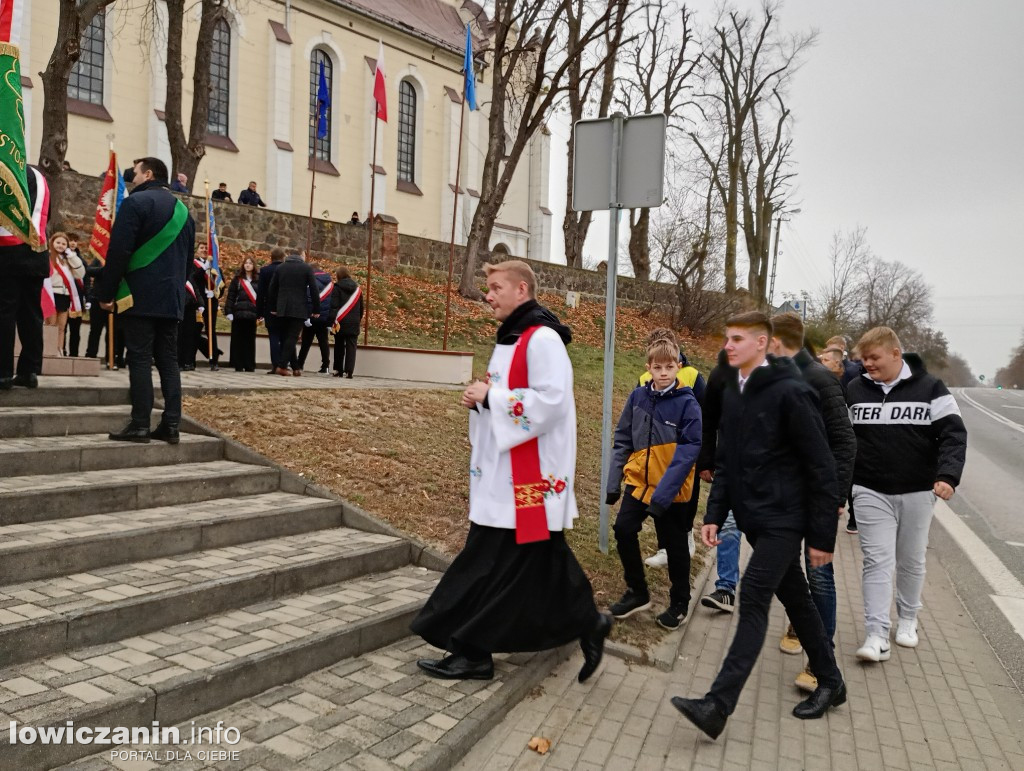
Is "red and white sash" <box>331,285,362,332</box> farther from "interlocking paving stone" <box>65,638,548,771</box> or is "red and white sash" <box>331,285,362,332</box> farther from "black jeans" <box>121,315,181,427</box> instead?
"interlocking paving stone" <box>65,638,548,771</box>

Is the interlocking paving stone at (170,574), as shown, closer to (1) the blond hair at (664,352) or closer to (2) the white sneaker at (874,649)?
(1) the blond hair at (664,352)

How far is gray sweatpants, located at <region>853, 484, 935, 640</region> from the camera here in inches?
202

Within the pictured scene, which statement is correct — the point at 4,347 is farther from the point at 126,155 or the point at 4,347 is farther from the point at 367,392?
the point at 126,155

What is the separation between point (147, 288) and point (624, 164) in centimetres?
367

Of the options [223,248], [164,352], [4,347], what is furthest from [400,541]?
[223,248]

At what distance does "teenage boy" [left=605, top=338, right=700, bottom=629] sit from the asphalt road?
2.07 metres

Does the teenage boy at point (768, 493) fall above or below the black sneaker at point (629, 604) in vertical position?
above

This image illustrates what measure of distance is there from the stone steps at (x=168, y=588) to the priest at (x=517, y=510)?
1074 mm

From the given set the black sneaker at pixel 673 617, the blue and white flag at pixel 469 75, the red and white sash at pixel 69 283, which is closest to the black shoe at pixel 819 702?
the black sneaker at pixel 673 617

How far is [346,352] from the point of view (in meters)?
13.7

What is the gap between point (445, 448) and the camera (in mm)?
8234

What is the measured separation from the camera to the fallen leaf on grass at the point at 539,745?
3705mm

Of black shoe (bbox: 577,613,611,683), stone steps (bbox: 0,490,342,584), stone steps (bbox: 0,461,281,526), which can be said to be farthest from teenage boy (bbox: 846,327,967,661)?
stone steps (bbox: 0,461,281,526)

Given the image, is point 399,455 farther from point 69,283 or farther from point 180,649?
point 69,283
